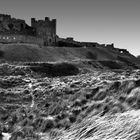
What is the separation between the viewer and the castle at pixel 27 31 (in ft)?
280

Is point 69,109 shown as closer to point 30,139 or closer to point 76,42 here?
point 30,139

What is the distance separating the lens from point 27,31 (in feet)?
302

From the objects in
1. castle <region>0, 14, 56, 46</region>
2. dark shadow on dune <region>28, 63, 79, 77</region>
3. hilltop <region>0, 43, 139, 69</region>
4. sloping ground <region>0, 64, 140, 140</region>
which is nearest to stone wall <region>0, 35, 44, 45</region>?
castle <region>0, 14, 56, 46</region>

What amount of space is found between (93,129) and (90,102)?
6.01 m

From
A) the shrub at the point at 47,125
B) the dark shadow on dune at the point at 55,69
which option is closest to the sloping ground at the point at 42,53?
the dark shadow on dune at the point at 55,69

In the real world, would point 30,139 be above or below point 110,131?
below

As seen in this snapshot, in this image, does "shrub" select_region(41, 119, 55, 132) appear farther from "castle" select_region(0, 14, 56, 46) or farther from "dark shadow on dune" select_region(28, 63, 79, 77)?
"castle" select_region(0, 14, 56, 46)

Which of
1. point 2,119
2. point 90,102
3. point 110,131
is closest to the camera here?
point 110,131

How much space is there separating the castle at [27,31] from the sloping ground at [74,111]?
45.7 metres

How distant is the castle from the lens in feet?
280

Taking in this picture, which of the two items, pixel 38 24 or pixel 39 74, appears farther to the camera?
pixel 38 24

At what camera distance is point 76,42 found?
339 ft

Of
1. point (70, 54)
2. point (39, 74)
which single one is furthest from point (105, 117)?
point (70, 54)

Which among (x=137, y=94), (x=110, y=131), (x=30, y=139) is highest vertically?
(x=137, y=94)
